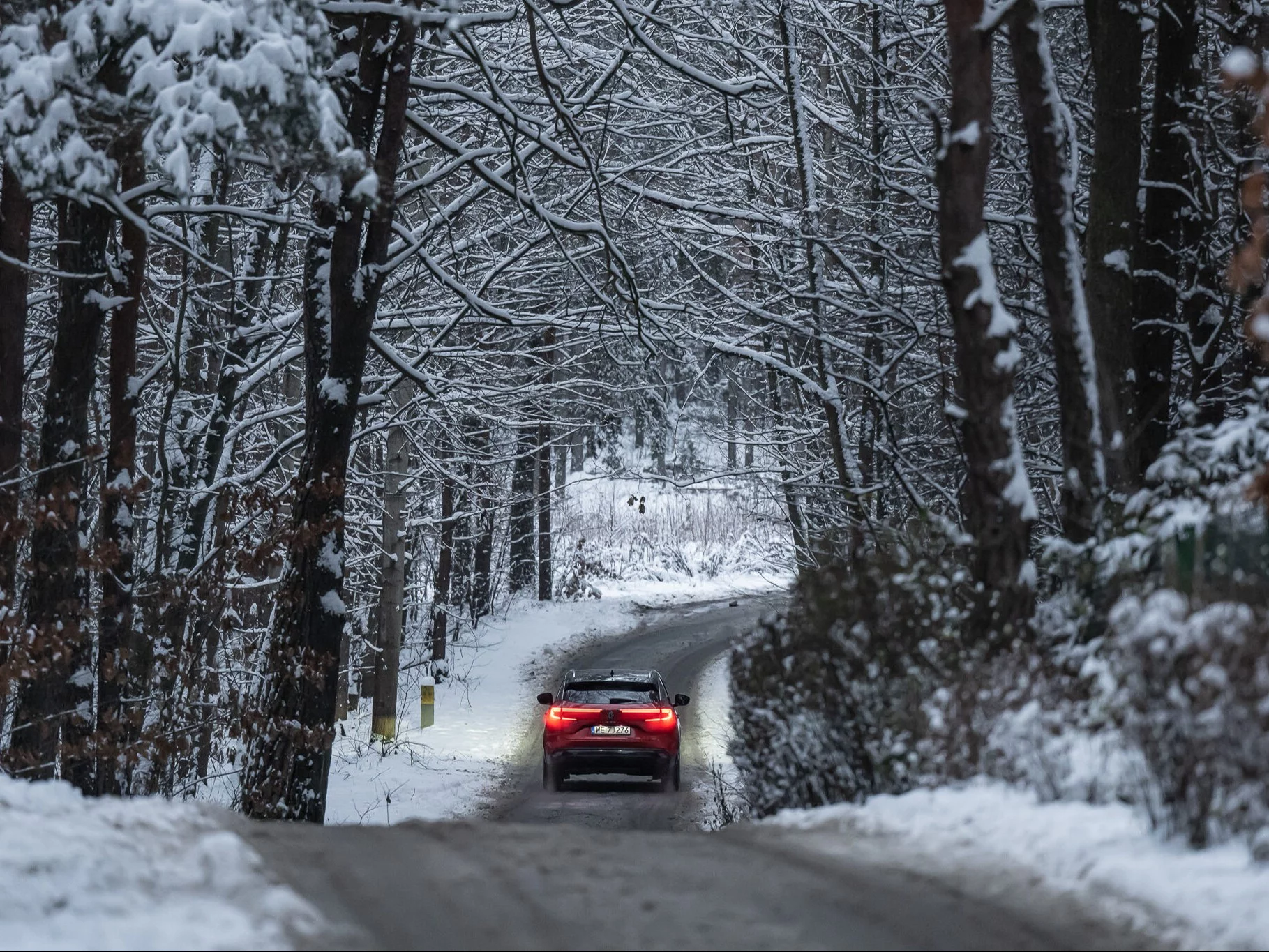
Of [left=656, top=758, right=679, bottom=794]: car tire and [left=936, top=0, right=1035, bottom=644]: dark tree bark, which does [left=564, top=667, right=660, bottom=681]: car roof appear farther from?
[left=936, top=0, right=1035, bottom=644]: dark tree bark

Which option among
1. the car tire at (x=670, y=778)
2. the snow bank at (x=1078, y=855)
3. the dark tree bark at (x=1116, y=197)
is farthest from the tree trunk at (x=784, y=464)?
the snow bank at (x=1078, y=855)

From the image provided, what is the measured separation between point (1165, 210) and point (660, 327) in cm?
502

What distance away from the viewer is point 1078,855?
574cm

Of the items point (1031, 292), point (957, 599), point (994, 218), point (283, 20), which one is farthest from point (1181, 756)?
point (1031, 292)

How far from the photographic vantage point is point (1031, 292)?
1553cm

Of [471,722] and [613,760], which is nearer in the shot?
[613,760]

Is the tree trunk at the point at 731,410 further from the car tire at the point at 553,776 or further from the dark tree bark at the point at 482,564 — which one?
the car tire at the point at 553,776

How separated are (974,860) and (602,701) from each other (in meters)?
11.7

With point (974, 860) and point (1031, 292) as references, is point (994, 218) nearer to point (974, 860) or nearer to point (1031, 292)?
point (1031, 292)

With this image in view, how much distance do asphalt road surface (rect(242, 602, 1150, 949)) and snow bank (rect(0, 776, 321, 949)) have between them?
0.20 m

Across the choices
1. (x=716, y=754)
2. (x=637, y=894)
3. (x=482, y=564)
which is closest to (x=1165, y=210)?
(x=637, y=894)

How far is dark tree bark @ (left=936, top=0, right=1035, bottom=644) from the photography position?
27.1ft

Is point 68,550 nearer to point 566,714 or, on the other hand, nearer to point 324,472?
point 324,472

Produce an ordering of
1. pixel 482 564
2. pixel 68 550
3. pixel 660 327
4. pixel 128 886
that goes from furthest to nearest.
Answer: pixel 482 564
pixel 660 327
pixel 68 550
pixel 128 886
